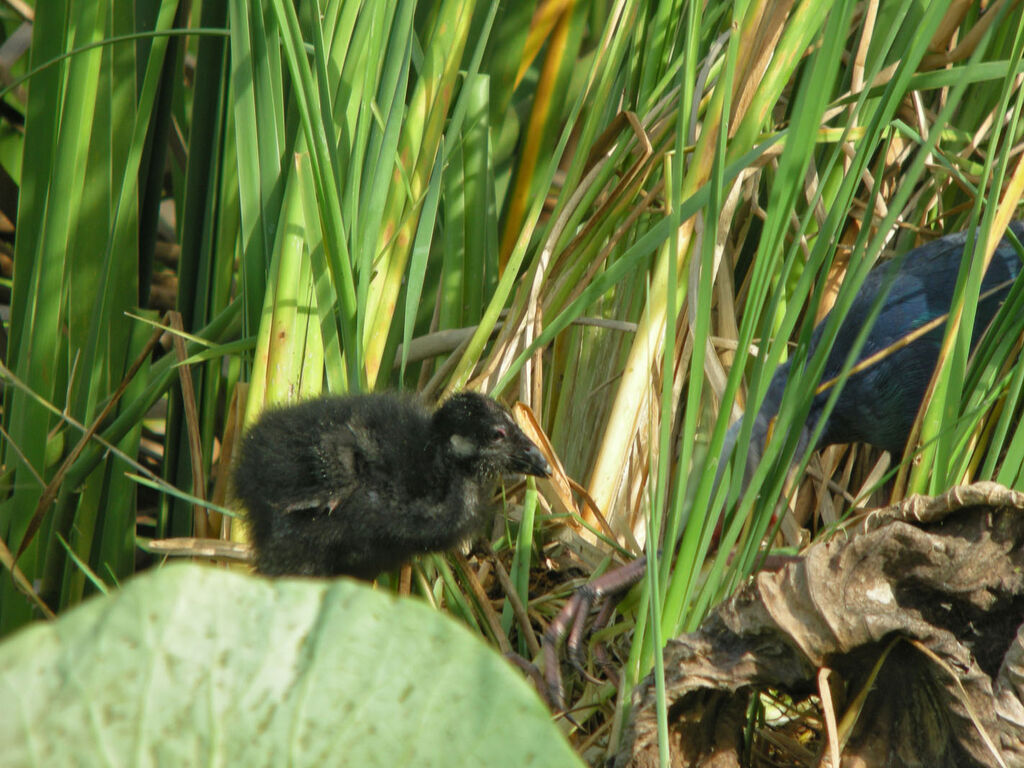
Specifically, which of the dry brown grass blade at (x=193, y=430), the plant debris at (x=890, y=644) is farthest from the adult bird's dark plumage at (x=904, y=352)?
the dry brown grass blade at (x=193, y=430)

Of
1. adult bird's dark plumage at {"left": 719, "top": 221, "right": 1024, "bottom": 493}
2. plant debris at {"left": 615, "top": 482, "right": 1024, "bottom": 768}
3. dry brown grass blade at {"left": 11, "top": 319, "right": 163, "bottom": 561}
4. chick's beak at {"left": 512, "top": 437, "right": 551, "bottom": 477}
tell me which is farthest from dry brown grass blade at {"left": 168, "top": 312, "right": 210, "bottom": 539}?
adult bird's dark plumage at {"left": 719, "top": 221, "right": 1024, "bottom": 493}

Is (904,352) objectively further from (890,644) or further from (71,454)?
(71,454)

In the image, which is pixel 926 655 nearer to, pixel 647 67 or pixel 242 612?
pixel 242 612

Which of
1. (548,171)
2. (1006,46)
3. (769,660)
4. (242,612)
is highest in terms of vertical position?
(1006,46)

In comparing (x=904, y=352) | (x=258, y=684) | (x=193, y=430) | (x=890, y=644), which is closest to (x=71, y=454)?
Answer: (x=193, y=430)

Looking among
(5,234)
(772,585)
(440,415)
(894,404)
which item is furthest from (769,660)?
(5,234)

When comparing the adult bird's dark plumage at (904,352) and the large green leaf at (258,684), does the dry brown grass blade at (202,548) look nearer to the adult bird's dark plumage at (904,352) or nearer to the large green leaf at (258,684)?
the large green leaf at (258,684)

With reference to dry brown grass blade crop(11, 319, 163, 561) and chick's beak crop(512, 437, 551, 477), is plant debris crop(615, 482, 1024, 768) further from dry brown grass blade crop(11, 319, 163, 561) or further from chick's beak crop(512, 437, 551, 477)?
dry brown grass blade crop(11, 319, 163, 561)

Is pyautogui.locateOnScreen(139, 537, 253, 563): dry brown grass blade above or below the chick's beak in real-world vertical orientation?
below
